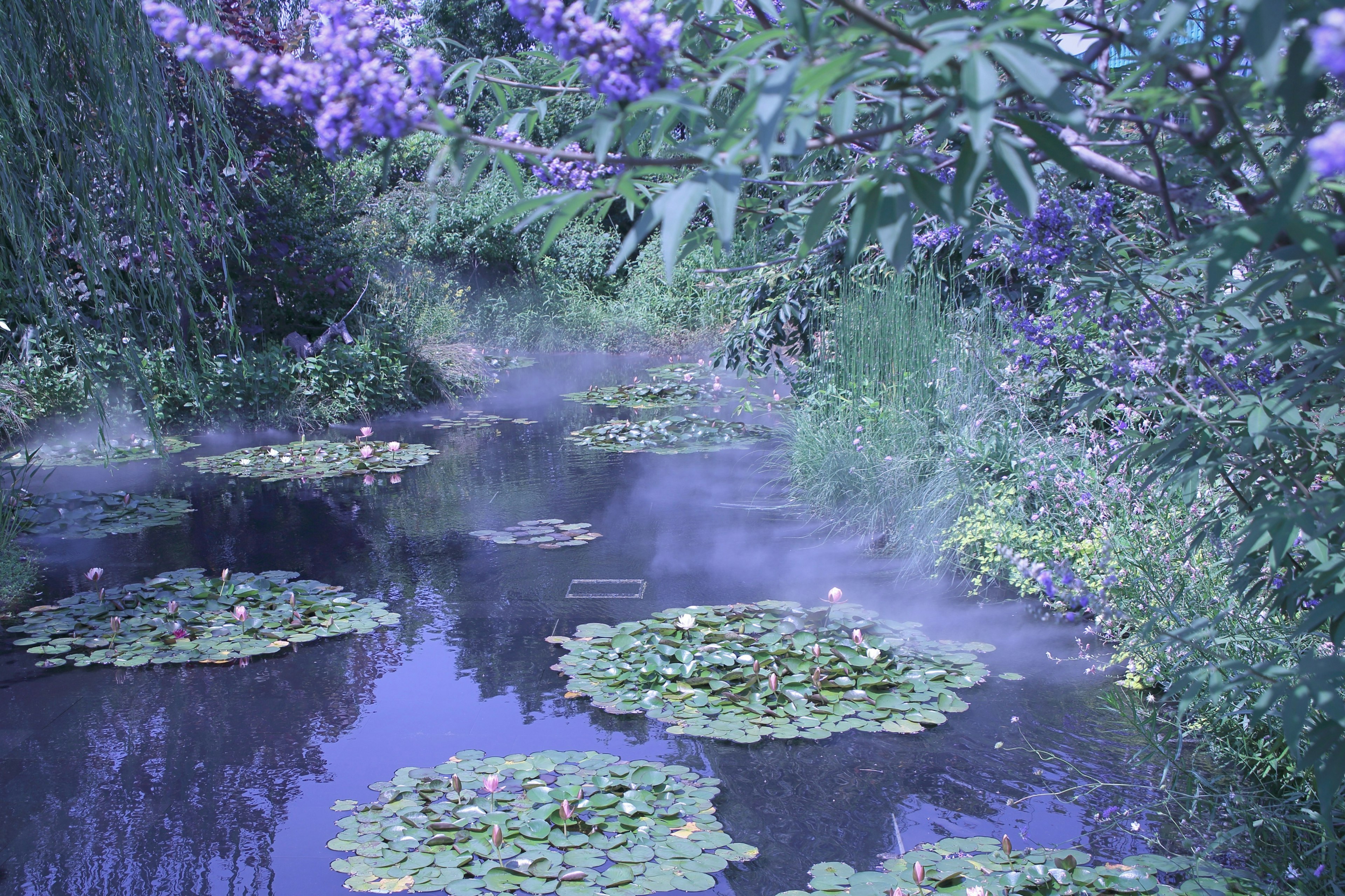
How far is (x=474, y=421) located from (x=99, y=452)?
10.8 ft

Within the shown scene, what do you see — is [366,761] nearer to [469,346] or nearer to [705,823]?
[705,823]

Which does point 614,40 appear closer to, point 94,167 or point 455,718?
point 455,718

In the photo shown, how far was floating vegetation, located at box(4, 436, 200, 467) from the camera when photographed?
7941 mm

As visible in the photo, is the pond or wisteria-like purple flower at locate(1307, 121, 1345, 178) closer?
wisteria-like purple flower at locate(1307, 121, 1345, 178)

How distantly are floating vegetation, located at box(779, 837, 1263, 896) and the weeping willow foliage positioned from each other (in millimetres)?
3482

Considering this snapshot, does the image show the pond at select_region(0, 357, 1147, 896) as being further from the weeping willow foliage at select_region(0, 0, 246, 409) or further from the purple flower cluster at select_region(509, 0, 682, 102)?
the purple flower cluster at select_region(509, 0, 682, 102)

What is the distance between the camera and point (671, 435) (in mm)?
8805

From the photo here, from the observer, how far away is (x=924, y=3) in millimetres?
1586

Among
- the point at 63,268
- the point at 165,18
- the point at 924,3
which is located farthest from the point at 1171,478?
the point at 63,268

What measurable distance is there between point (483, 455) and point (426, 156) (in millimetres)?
11441

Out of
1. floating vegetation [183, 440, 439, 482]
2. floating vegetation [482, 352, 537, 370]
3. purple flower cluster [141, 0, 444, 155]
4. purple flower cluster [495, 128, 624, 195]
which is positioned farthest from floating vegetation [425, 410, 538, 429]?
purple flower cluster [141, 0, 444, 155]

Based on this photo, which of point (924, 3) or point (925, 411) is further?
point (925, 411)

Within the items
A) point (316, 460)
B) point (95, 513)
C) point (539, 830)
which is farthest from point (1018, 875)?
point (316, 460)

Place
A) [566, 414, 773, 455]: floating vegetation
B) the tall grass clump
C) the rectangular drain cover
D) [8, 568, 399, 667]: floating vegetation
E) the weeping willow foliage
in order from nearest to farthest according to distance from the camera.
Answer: the weeping willow foliage, [8, 568, 399, 667]: floating vegetation, the rectangular drain cover, the tall grass clump, [566, 414, 773, 455]: floating vegetation
